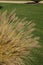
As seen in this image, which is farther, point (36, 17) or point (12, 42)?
point (36, 17)

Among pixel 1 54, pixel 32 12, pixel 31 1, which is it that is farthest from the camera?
pixel 31 1

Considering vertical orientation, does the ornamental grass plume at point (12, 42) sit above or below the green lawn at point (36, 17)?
below

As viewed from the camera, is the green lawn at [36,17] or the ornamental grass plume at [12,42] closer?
the ornamental grass plume at [12,42]

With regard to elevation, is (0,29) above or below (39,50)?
below

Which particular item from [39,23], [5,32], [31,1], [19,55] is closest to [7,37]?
[5,32]

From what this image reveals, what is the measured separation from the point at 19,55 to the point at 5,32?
1.73ft

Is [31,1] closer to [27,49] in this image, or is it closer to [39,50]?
[39,50]

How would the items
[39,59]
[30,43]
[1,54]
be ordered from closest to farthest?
[1,54], [30,43], [39,59]

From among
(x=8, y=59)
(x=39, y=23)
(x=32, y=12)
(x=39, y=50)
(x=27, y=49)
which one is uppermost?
(x=32, y=12)

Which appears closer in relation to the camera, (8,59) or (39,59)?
(8,59)

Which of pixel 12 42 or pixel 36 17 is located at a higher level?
pixel 36 17

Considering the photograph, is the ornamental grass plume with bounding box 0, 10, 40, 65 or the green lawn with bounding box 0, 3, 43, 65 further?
the green lawn with bounding box 0, 3, 43, 65

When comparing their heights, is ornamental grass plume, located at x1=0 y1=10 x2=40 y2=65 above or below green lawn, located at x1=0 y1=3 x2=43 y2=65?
below

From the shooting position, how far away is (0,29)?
17.2ft
